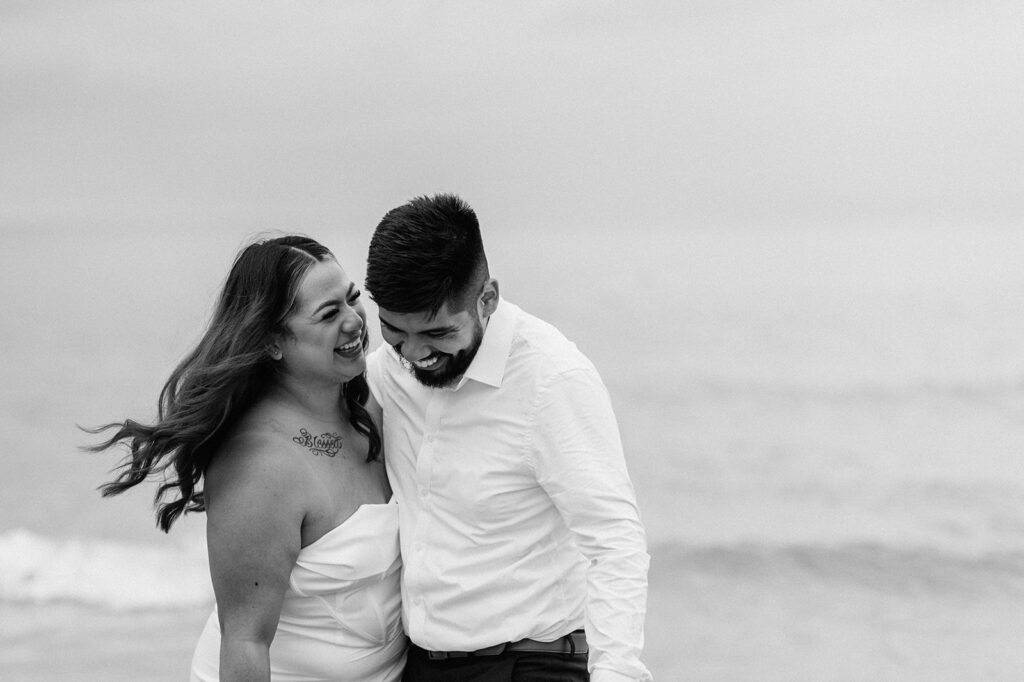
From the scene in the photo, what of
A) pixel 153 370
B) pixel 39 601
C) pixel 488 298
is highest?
pixel 488 298

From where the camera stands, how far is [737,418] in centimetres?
1227

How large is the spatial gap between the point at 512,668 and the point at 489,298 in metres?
0.73

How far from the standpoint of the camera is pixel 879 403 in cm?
1226

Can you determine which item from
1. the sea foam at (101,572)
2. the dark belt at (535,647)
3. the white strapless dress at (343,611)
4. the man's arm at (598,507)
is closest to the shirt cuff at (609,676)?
the man's arm at (598,507)

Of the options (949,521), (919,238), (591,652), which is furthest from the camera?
(919,238)

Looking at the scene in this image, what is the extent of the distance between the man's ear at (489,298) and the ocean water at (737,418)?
5886 mm

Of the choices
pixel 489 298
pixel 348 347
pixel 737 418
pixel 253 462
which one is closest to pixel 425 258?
pixel 489 298

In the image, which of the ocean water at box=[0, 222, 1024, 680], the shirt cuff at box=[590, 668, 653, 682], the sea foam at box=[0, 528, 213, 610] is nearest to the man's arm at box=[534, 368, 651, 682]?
the shirt cuff at box=[590, 668, 653, 682]

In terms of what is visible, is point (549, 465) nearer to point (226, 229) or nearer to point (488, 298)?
point (488, 298)

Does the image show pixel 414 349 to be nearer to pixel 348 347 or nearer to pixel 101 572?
pixel 348 347

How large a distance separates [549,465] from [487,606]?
325 mm

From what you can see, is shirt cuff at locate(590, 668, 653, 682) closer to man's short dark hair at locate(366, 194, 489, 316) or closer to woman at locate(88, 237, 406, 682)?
woman at locate(88, 237, 406, 682)

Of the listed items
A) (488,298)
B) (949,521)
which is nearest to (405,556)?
(488,298)

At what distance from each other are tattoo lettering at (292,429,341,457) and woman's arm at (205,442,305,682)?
0.09m
